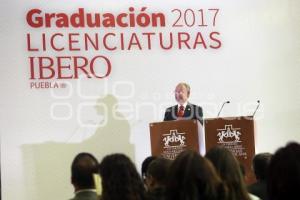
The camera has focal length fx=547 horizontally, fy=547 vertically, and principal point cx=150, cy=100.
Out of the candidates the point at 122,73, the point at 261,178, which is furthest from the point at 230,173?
the point at 122,73

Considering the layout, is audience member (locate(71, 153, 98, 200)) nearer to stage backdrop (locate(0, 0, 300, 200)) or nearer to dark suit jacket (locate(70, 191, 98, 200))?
dark suit jacket (locate(70, 191, 98, 200))

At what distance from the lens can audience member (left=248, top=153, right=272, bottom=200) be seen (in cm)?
377

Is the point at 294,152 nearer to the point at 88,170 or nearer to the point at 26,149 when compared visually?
the point at 88,170

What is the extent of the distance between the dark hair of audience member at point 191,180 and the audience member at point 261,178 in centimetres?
140

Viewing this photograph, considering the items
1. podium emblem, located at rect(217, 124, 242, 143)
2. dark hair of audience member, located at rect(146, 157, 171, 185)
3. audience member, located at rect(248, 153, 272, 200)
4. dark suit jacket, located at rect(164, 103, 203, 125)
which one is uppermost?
dark suit jacket, located at rect(164, 103, 203, 125)

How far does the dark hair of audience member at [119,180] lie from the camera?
2.88 m

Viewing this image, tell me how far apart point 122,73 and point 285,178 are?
4876 millimetres

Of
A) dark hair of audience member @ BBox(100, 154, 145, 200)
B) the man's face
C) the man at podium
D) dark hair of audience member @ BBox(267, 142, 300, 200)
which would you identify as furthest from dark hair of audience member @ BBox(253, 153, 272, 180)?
the man's face

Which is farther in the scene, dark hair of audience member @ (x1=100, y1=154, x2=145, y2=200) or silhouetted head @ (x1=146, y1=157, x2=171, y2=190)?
silhouetted head @ (x1=146, y1=157, x2=171, y2=190)

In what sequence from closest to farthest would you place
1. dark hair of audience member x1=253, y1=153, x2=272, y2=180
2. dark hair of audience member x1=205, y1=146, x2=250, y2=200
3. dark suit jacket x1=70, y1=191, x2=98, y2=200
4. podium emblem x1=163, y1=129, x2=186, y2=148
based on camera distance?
dark hair of audience member x1=205, y1=146, x2=250, y2=200
dark suit jacket x1=70, y1=191, x2=98, y2=200
dark hair of audience member x1=253, y1=153, x2=272, y2=180
podium emblem x1=163, y1=129, x2=186, y2=148

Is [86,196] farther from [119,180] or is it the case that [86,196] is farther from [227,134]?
[227,134]

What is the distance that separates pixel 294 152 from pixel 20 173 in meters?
4.96

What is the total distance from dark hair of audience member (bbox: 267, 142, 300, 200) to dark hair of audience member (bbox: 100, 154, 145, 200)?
838 millimetres

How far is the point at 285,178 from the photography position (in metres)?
2.31
